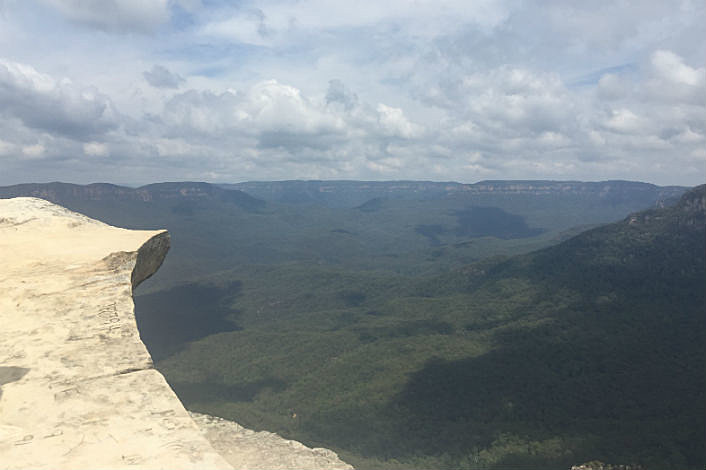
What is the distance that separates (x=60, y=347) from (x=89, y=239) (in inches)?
266

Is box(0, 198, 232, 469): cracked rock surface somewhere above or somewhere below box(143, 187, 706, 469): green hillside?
above

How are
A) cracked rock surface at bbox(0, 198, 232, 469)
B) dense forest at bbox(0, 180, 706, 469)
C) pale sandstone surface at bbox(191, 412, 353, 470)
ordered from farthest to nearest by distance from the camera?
dense forest at bbox(0, 180, 706, 469)
pale sandstone surface at bbox(191, 412, 353, 470)
cracked rock surface at bbox(0, 198, 232, 469)

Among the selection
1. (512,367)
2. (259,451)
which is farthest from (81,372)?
(512,367)

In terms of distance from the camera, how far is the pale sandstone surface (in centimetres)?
1480

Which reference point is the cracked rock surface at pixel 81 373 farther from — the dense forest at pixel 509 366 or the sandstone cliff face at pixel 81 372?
the dense forest at pixel 509 366

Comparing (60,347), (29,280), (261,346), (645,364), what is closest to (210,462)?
(60,347)

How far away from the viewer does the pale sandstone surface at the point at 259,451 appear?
48.5 feet

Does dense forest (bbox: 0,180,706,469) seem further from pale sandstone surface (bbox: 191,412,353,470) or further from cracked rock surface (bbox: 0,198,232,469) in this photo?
cracked rock surface (bbox: 0,198,232,469)

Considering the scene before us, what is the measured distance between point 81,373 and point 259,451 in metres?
9.84

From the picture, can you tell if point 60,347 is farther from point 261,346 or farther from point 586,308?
point 261,346

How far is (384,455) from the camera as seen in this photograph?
6128 cm

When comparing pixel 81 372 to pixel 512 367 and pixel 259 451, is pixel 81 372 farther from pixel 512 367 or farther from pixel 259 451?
pixel 512 367

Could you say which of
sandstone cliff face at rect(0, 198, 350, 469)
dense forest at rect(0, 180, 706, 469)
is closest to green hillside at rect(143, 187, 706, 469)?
dense forest at rect(0, 180, 706, 469)

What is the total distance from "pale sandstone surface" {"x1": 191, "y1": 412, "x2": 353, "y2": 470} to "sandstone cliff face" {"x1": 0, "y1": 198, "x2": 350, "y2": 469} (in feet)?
21.9
